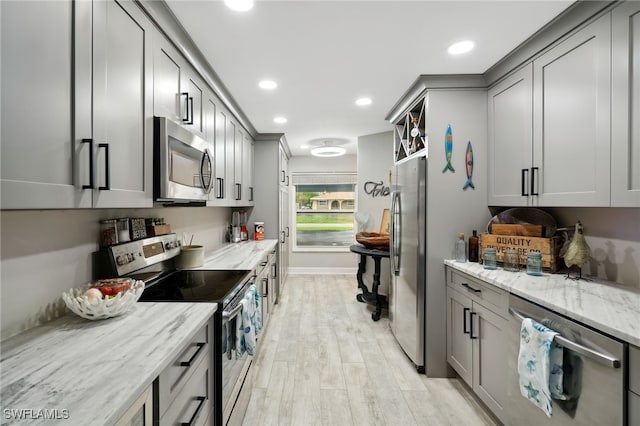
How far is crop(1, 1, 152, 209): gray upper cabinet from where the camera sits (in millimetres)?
752

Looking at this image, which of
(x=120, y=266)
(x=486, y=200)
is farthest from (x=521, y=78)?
(x=120, y=266)

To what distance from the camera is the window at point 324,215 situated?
6051 mm

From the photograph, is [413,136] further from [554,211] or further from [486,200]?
[554,211]

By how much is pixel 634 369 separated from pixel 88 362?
5.99ft

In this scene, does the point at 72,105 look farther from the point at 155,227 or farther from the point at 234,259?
the point at 234,259

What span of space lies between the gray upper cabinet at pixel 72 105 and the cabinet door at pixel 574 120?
2.30m

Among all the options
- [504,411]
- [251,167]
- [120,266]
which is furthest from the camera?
[251,167]

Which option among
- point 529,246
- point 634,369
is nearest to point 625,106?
point 529,246

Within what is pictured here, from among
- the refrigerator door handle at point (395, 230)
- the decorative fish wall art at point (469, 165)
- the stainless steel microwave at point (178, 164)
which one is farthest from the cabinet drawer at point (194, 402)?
the decorative fish wall art at point (469, 165)

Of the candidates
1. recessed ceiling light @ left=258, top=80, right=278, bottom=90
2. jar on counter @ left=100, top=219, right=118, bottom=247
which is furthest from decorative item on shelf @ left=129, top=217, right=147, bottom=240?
recessed ceiling light @ left=258, top=80, right=278, bottom=90

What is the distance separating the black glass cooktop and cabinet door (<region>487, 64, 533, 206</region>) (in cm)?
202

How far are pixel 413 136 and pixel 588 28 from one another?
1.38 metres

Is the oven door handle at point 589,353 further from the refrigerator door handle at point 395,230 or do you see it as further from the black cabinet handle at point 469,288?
the refrigerator door handle at point 395,230

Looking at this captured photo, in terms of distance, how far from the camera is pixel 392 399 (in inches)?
81.4
